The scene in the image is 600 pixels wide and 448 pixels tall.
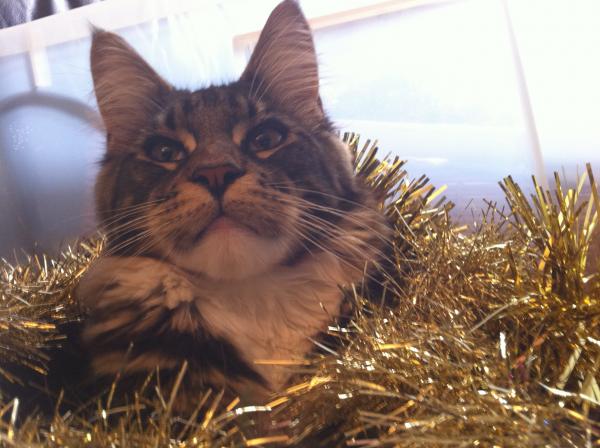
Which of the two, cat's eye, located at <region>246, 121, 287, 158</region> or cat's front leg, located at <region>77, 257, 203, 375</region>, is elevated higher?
cat's eye, located at <region>246, 121, 287, 158</region>

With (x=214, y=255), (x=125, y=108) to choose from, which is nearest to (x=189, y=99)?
(x=125, y=108)

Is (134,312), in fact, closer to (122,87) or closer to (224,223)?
(224,223)

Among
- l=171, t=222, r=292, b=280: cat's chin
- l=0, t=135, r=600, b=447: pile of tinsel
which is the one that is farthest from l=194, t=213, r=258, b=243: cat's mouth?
l=0, t=135, r=600, b=447: pile of tinsel

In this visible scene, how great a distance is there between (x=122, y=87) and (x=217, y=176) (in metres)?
0.18

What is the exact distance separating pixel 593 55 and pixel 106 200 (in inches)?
23.2

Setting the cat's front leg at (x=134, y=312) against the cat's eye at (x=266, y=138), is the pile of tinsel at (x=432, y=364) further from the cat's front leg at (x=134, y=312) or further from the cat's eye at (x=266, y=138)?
the cat's eye at (x=266, y=138)

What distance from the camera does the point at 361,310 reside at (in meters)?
0.47

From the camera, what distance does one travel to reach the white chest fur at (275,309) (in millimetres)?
490

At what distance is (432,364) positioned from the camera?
0.38 m

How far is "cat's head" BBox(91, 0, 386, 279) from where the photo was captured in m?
0.50

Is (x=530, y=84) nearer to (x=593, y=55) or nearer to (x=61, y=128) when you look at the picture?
(x=593, y=55)

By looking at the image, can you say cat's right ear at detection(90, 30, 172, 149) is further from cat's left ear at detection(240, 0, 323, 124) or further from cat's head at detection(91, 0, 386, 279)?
cat's left ear at detection(240, 0, 323, 124)

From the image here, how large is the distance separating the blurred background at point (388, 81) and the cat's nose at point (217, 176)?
153 millimetres

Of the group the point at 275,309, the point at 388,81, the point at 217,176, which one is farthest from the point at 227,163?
the point at 388,81
